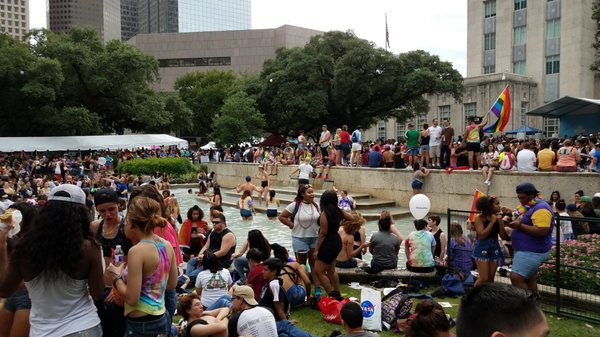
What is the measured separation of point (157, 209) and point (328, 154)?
17.8 metres

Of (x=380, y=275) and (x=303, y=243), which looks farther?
(x=380, y=275)

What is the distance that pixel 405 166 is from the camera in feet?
61.7

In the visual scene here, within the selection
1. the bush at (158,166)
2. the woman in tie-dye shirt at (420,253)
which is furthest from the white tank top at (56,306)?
the bush at (158,166)

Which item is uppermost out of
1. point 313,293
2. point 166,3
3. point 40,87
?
point 166,3

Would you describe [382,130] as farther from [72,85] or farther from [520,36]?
[72,85]

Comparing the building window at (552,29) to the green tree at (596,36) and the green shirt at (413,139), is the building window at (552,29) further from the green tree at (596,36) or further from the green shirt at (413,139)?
the green shirt at (413,139)

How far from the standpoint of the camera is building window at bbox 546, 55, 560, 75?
47884 mm

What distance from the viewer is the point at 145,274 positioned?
3684mm

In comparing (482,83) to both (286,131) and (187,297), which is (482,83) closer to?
(286,131)

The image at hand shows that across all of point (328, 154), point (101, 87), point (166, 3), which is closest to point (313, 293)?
point (328, 154)

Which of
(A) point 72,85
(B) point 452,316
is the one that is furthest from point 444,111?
(B) point 452,316

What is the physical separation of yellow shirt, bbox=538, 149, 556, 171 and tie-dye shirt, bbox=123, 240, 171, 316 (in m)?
13.8

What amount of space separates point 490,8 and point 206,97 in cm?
3535

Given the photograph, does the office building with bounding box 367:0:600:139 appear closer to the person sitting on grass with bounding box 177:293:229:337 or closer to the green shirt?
the green shirt
